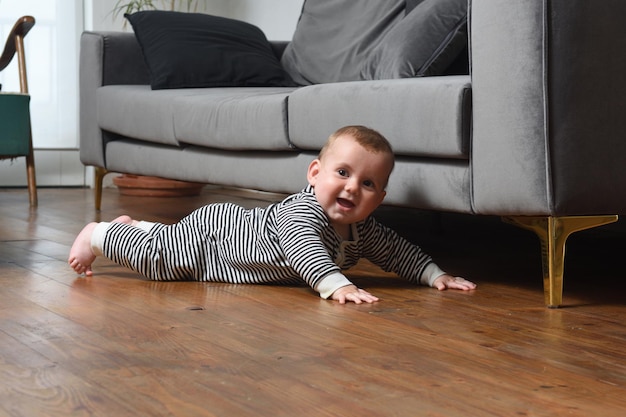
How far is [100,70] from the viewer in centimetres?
356

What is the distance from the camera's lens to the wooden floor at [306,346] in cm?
111

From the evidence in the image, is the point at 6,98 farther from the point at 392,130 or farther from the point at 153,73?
the point at 392,130

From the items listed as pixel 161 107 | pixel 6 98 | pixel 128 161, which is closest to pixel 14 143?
pixel 6 98

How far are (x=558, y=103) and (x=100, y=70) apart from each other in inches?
88.9

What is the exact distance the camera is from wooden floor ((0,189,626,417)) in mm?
1107

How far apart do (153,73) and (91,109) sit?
39 cm

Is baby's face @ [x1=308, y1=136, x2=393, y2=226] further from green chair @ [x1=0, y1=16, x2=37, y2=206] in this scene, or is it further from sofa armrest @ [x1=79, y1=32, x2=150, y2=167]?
green chair @ [x1=0, y1=16, x2=37, y2=206]

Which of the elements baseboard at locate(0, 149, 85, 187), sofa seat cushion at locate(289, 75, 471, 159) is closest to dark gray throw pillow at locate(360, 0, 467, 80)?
sofa seat cushion at locate(289, 75, 471, 159)

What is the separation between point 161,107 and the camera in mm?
3100

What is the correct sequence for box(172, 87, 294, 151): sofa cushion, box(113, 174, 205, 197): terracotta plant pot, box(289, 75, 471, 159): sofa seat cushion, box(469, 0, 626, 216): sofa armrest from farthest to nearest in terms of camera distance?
box(113, 174, 205, 197): terracotta plant pot, box(172, 87, 294, 151): sofa cushion, box(289, 75, 471, 159): sofa seat cushion, box(469, 0, 626, 216): sofa armrest

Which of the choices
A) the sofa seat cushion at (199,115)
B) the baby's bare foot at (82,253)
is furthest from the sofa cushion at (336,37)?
the baby's bare foot at (82,253)

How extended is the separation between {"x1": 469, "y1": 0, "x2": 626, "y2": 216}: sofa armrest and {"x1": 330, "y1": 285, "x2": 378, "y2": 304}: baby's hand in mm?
315

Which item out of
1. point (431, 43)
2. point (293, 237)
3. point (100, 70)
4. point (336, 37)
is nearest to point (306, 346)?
point (293, 237)

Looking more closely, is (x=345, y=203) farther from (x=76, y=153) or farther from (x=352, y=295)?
(x=76, y=153)
